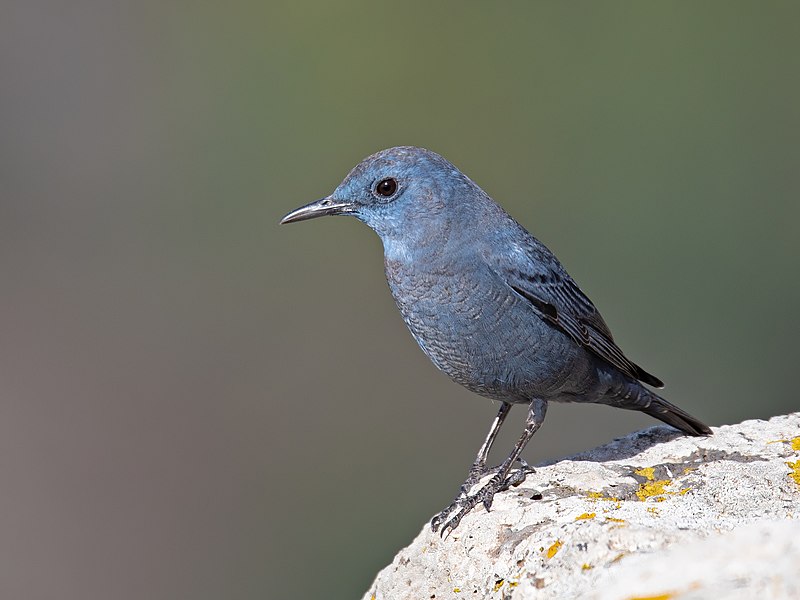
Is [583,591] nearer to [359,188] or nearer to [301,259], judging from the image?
[359,188]

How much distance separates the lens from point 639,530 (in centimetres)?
371

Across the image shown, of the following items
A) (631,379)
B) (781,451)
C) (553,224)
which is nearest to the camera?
(781,451)

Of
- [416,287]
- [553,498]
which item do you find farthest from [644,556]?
[416,287]

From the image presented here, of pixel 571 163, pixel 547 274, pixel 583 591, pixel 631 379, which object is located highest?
pixel 571 163

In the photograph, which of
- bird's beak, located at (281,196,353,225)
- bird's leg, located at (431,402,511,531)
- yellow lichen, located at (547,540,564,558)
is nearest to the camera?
yellow lichen, located at (547,540,564,558)

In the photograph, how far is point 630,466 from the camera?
5.34m

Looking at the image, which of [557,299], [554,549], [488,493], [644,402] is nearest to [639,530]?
[554,549]

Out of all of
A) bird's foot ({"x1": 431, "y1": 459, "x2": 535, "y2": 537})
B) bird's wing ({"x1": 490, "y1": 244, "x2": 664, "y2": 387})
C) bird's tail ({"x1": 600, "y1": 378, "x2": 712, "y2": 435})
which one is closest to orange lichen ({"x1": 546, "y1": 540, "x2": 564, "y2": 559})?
bird's foot ({"x1": 431, "y1": 459, "x2": 535, "y2": 537})

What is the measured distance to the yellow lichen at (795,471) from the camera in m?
4.85

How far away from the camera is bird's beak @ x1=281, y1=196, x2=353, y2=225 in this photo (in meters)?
5.62

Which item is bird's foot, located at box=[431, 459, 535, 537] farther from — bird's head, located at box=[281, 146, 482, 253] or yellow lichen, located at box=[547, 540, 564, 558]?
bird's head, located at box=[281, 146, 482, 253]

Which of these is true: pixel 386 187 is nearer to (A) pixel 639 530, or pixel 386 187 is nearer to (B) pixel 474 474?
(B) pixel 474 474

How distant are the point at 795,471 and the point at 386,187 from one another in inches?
102

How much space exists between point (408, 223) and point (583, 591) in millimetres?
2547
